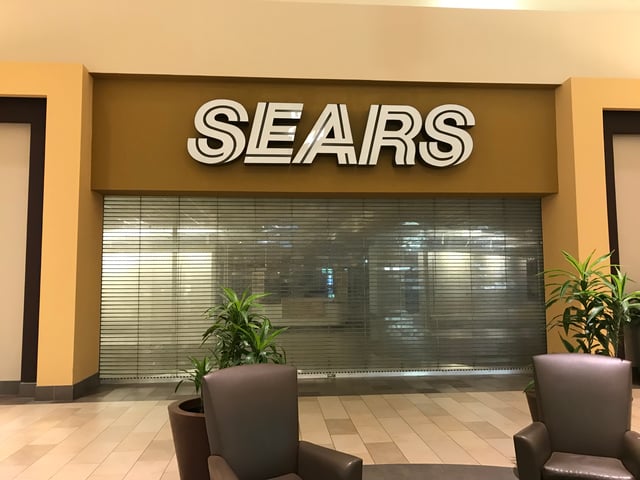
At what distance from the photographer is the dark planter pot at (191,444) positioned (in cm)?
315

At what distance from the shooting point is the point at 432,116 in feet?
22.0

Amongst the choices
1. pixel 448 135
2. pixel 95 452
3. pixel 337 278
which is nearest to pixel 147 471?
pixel 95 452

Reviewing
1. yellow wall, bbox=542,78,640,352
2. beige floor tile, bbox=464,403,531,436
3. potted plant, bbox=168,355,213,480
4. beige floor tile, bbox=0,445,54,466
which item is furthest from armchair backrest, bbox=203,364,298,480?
yellow wall, bbox=542,78,640,352

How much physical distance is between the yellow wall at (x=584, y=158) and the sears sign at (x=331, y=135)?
132 cm

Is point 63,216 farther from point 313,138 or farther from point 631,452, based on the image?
point 631,452

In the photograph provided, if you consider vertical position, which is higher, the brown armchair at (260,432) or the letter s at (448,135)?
the letter s at (448,135)

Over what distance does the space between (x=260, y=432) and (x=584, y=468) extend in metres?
1.92

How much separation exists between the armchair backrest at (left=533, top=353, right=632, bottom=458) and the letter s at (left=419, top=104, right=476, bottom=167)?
12.6ft

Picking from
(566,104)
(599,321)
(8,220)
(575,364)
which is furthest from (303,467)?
(566,104)

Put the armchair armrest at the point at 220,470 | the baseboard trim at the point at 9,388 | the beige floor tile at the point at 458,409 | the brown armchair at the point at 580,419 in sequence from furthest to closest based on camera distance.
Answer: the baseboard trim at the point at 9,388
the beige floor tile at the point at 458,409
the brown armchair at the point at 580,419
the armchair armrest at the point at 220,470

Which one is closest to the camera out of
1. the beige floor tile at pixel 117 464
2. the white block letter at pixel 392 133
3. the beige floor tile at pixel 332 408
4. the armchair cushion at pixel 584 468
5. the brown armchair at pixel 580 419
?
the armchair cushion at pixel 584 468

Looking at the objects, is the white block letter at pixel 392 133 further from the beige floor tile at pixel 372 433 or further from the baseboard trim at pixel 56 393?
the baseboard trim at pixel 56 393

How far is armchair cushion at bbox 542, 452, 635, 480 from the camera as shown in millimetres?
2824

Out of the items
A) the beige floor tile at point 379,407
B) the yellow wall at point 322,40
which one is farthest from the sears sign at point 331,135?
the beige floor tile at point 379,407
